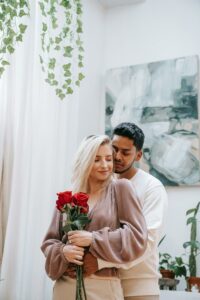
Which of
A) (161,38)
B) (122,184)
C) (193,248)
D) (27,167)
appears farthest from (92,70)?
(122,184)

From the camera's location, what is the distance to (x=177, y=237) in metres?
3.09

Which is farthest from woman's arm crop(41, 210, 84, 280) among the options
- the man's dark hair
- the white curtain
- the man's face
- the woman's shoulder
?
the white curtain

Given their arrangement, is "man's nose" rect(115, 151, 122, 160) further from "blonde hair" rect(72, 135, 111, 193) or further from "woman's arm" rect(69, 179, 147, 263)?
"woman's arm" rect(69, 179, 147, 263)

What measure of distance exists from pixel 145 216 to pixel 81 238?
38 centimetres

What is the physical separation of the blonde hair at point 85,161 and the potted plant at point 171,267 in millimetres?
1486

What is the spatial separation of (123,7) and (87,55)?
Result: 0.64 meters

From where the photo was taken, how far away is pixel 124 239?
1362 millimetres

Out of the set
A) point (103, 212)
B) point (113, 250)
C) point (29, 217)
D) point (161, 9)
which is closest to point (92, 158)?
point (103, 212)

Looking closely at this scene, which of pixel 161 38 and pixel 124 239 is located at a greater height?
pixel 161 38

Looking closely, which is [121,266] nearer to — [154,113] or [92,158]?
[92,158]

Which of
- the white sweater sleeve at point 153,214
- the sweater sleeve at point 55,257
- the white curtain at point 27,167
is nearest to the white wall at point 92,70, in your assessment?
the white curtain at point 27,167

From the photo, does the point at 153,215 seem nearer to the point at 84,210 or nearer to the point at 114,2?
the point at 84,210

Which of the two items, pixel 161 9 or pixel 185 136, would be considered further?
pixel 161 9

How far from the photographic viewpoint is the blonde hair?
5.01ft
